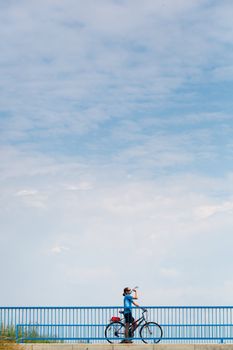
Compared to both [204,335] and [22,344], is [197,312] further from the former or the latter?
[22,344]

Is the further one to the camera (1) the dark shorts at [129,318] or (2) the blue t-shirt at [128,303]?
(1) the dark shorts at [129,318]

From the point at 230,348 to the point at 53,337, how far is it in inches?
254

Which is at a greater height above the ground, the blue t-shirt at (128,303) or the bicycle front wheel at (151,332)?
the blue t-shirt at (128,303)

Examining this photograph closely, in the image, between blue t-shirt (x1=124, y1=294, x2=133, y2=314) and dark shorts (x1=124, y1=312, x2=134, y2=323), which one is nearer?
blue t-shirt (x1=124, y1=294, x2=133, y2=314)

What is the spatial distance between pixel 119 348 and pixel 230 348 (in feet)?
12.9

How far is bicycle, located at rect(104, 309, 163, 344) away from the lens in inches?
1427

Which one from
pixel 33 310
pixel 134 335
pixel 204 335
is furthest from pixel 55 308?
pixel 204 335

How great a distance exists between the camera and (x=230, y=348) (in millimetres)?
35562

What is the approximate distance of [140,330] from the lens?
3628 cm

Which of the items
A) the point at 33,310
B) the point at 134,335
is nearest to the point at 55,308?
the point at 33,310

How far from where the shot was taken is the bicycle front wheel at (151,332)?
3620cm

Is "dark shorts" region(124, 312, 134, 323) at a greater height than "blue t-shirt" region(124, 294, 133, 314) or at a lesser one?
lesser

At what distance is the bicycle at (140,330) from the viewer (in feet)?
119

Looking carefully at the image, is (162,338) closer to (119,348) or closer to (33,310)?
(119,348)
